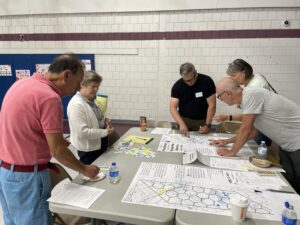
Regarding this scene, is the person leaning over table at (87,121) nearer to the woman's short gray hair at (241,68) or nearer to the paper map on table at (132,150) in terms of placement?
the paper map on table at (132,150)

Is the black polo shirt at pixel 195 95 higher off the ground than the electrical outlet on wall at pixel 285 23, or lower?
lower

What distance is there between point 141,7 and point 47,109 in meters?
3.33

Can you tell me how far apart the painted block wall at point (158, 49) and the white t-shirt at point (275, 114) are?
2.22 meters

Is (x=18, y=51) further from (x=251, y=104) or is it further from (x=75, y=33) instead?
(x=251, y=104)

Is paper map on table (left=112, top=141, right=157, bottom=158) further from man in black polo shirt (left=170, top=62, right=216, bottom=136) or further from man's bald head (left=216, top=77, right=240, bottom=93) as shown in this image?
man in black polo shirt (left=170, top=62, right=216, bottom=136)

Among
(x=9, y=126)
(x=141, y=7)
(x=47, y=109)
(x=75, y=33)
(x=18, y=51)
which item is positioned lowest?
(x=9, y=126)

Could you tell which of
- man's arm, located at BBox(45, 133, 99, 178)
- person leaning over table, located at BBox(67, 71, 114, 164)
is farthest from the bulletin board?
man's arm, located at BBox(45, 133, 99, 178)

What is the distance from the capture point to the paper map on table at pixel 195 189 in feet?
4.53

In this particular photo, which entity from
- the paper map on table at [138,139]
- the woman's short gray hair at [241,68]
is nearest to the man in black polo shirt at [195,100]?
the woman's short gray hair at [241,68]

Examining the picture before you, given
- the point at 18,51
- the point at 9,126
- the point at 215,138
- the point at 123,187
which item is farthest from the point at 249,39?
the point at 18,51

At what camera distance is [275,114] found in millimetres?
2021

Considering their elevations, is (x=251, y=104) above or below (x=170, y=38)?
below

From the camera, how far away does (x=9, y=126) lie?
1.47 metres

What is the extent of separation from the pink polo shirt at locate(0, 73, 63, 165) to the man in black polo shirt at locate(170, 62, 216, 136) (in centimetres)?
186
